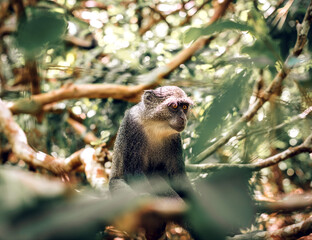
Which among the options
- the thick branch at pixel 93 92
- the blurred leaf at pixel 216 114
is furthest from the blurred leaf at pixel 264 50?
the thick branch at pixel 93 92

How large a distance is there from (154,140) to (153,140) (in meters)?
0.01

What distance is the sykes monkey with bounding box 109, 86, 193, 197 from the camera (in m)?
4.26

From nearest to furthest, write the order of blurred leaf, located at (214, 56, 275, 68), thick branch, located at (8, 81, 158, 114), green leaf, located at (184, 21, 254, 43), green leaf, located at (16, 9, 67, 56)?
green leaf, located at (16, 9, 67, 56) → green leaf, located at (184, 21, 254, 43) → blurred leaf, located at (214, 56, 275, 68) → thick branch, located at (8, 81, 158, 114)

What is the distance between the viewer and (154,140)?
4.59m

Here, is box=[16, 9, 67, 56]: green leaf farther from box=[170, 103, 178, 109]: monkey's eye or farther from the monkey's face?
box=[170, 103, 178, 109]: monkey's eye

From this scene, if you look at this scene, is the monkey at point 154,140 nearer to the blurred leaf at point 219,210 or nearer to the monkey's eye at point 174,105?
the monkey's eye at point 174,105

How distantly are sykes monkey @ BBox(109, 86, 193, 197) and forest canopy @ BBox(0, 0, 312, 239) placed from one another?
490 mm

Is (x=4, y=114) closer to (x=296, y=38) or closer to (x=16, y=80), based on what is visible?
(x=16, y=80)

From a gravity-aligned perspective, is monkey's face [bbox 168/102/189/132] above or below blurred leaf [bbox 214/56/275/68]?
below

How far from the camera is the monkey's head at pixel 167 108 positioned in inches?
165

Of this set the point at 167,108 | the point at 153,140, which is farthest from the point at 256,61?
the point at 153,140

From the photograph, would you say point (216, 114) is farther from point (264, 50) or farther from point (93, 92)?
point (93, 92)

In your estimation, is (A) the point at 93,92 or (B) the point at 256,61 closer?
(B) the point at 256,61

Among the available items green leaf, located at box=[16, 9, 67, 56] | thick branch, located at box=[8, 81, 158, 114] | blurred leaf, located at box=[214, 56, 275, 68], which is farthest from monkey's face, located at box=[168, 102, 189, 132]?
green leaf, located at box=[16, 9, 67, 56]
